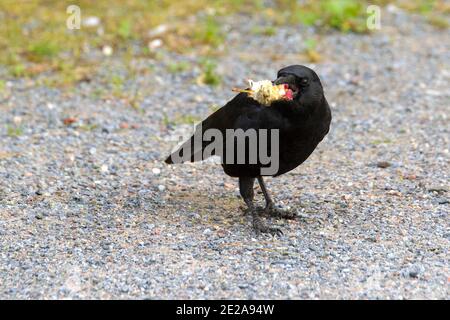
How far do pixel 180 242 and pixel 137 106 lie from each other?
3.36 metres

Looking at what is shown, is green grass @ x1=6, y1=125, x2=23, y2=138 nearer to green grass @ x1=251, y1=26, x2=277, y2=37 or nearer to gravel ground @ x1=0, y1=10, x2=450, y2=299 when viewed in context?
gravel ground @ x1=0, y1=10, x2=450, y2=299

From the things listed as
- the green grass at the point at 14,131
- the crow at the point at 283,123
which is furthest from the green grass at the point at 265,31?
the crow at the point at 283,123

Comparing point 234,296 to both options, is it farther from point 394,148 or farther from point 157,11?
point 157,11

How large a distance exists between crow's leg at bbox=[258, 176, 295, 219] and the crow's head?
100 centimetres

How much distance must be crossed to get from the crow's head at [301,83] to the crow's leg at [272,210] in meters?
1.00

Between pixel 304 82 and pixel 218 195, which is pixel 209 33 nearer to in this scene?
pixel 218 195

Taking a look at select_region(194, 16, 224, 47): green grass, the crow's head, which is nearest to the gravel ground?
select_region(194, 16, 224, 47): green grass

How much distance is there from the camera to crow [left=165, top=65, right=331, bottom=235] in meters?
5.23

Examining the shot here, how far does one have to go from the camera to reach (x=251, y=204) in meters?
5.85

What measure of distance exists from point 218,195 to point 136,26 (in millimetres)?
4635

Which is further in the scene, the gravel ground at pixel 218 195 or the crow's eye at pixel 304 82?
the crow's eye at pixel 304 82

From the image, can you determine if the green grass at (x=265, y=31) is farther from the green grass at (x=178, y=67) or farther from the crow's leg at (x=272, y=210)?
the crow's leg at (x=272, y=210)

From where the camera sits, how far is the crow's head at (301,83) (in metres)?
5.18

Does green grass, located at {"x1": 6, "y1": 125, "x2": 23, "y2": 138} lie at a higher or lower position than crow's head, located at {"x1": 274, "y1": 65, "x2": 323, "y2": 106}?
lower
